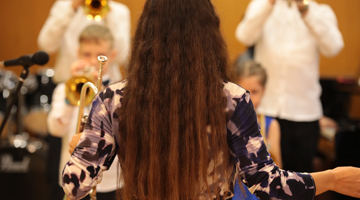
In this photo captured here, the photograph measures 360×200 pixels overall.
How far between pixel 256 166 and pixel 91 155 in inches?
19.9

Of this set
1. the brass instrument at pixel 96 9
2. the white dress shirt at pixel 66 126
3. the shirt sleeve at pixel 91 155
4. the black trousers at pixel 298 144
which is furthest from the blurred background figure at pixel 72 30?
the shirt sleeve at pixel 91 155

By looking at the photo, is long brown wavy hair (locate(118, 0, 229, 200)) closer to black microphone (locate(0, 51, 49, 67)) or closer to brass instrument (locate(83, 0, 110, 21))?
black microphone (locate(0, 51, 49, 67))

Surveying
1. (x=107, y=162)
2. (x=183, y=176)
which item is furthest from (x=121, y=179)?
(x=183, y=176)

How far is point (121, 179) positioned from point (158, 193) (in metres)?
0.18

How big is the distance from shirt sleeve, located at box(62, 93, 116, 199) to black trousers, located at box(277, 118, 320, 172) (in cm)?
189

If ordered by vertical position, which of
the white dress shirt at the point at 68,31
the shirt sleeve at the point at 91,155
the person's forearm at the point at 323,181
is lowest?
the person's forearm at the point at 323,181

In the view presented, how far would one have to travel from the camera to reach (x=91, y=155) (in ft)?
4.08

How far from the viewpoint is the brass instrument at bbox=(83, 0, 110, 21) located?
2.78m

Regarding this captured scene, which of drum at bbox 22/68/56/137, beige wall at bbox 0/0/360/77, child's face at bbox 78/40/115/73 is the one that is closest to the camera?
child's face at bbox 78/40/115/73

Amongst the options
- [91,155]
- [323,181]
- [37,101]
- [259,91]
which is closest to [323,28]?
[259,91]

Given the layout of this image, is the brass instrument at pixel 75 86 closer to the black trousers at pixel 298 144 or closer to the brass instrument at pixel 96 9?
the brass instrument at pixel 96 9

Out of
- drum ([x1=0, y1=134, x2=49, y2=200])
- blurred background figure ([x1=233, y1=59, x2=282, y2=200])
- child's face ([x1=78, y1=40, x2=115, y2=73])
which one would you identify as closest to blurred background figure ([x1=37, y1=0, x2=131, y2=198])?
child's face ([x1=78, y1=40, x2=115, y2=73])

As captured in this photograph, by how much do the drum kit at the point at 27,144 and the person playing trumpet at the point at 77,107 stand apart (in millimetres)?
1314

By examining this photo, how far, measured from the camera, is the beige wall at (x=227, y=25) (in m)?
4.95
